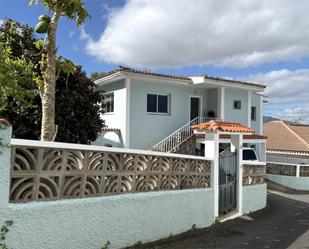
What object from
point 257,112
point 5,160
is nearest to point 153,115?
point 257,112

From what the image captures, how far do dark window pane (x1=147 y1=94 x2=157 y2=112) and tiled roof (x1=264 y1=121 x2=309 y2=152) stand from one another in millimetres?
17003

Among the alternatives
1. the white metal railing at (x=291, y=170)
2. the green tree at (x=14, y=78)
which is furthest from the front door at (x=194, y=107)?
the green tree at (x=14, y=78)

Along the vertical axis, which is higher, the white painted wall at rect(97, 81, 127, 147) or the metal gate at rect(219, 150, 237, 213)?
the white painted wall at rect(97, 81, 127, 147)

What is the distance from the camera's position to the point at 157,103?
816 inches

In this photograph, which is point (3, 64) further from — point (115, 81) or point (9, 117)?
point (115, 81)

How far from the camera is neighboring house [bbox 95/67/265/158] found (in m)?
19.5

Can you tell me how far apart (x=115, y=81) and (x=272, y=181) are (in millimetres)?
11236

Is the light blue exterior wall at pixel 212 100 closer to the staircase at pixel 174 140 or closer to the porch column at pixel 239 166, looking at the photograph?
the staircase at pixel 174 140

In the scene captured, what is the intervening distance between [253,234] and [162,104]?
486 inches

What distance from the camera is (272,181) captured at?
2355cm

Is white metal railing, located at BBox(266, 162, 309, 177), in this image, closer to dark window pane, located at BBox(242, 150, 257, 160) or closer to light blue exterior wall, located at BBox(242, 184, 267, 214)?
dark window pane, located at BBox(242, 150, 257, 160)

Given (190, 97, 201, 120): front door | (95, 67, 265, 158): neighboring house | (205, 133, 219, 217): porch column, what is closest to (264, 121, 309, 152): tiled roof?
(95, 67, 265, 158): neighboring house

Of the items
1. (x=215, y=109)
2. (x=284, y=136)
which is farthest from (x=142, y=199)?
(x=284, y=136)

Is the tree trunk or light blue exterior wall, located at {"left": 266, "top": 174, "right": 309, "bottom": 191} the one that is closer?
the tree trunk
